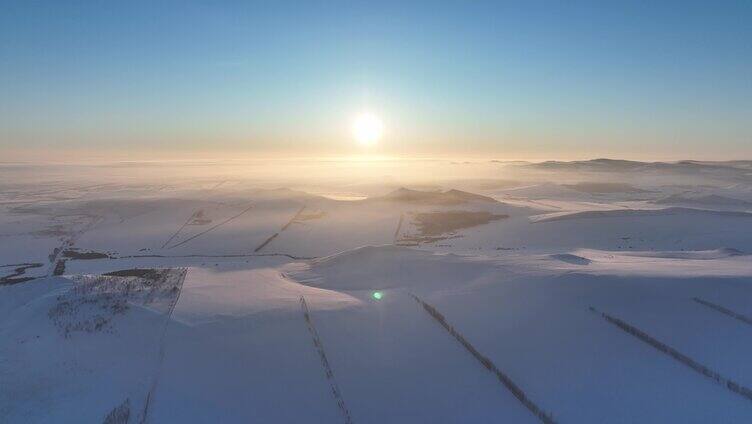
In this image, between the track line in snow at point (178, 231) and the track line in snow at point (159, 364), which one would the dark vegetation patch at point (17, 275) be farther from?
the track line in snow at point (159, 364)

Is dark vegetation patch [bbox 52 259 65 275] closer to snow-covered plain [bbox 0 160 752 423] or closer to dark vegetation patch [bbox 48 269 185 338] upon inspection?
snow-covered plain [bbox 0 160 752 423]

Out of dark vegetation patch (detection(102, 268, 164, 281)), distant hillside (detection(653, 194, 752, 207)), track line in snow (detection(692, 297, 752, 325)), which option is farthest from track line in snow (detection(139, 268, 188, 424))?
distant hillside (detection(653, 194, 752, 207))

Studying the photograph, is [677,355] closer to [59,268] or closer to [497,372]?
Result: [497,372]

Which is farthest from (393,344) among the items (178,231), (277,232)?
(178,231)

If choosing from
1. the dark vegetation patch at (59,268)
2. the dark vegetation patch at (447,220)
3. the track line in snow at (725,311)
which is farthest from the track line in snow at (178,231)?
the track line in snow at (725,311)

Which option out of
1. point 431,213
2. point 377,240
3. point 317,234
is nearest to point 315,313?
point 377,240
